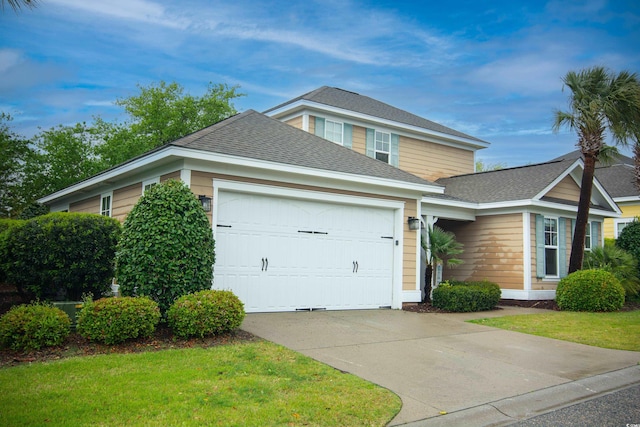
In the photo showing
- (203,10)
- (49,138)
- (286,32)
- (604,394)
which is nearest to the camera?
(604,394)

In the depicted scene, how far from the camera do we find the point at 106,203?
13523 mm

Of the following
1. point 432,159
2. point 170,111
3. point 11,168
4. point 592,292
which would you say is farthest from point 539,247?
Result: point 170,111

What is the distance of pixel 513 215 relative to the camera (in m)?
15.9

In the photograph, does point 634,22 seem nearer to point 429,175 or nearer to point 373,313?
point 429,175

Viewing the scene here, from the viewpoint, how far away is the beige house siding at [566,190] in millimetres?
17062

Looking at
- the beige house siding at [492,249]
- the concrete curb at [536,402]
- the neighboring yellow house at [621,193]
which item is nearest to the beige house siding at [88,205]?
the beige house siding at [492,249]

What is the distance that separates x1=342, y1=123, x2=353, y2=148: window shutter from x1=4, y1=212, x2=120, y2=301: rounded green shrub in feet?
31.3

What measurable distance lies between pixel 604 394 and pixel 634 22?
1563cm

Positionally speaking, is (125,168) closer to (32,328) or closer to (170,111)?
(32,328)

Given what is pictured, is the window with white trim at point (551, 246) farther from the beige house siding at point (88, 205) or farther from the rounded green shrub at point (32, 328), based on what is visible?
the rounded green shrub at point (32, 328)

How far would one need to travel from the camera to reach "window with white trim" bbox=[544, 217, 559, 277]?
16.4m

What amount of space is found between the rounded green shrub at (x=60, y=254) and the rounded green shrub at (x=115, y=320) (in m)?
3.16

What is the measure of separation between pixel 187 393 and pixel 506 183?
15.0 metres

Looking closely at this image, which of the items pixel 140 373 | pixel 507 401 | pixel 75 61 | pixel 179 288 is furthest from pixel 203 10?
pixel 507 401
